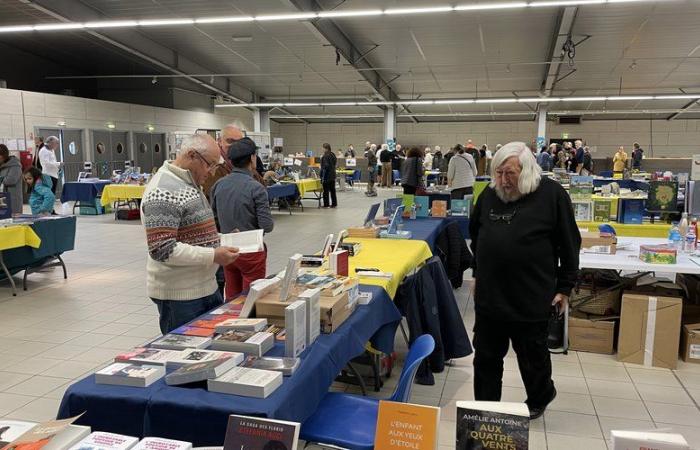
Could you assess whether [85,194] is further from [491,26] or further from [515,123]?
[515,123]

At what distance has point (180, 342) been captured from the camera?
204 cm

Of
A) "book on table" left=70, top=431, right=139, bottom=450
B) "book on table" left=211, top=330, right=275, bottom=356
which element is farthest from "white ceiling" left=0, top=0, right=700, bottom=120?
"book on table" left=70, top=431, right=139, bottom=450

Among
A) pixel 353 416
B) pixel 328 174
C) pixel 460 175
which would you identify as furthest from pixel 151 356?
pixel 328 174

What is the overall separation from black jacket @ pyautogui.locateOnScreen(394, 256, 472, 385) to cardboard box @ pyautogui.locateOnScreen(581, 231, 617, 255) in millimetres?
1429

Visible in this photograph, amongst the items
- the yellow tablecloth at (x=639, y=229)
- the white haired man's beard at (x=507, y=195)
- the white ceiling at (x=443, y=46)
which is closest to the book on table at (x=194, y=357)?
the white haired man's beard at (x=507, y=195)

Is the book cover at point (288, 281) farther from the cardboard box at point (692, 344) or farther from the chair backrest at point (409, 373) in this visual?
the cardboard box at point (692, 344)

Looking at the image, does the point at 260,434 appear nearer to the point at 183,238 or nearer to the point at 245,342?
the point at 245,342

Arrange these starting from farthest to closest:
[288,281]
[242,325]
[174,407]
A: [288,281] < [242,325] < [174,407]

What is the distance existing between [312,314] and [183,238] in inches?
27.1

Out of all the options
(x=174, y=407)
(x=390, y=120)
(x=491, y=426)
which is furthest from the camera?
(x=390, y=120)

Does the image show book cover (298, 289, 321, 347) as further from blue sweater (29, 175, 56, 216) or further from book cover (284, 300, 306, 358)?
blue sweater (29, 175, 56, 216)

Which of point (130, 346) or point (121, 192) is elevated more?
point (121, 192)

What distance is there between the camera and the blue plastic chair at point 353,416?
194 cm

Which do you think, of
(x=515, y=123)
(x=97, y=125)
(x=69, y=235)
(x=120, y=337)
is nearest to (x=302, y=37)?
(x=97, y=125)
